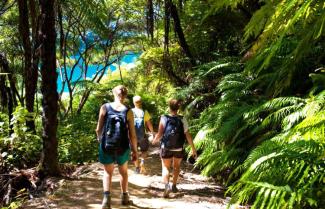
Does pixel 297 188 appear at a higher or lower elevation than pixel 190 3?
lower

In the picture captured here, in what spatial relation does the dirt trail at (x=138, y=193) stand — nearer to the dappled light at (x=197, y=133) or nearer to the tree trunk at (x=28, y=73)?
the dappled light at (x=197, y=133)

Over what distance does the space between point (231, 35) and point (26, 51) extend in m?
5.16

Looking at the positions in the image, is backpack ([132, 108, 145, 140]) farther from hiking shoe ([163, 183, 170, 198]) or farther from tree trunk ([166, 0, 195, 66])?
tree trunk ([166, 0, 195, 66])

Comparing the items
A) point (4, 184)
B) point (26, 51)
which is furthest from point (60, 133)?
point (4, 184)

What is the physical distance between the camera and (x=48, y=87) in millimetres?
6781

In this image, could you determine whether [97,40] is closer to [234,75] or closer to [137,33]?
[137,33]

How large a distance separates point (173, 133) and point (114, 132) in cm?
123

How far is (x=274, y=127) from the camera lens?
5.94m

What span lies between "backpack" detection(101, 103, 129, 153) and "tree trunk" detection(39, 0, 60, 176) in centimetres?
179

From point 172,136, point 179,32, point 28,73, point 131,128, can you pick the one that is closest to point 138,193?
point 172,136

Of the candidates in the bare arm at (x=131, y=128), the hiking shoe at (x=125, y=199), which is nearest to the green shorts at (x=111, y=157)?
the bare arm at (x=131, y=128)

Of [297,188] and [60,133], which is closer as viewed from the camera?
[297,188]

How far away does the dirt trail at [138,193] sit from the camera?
593 centimetres

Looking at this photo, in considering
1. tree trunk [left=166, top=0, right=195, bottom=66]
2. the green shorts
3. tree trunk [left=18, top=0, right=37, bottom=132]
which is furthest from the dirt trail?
tree trunk [left=166, top=0, right=195, bottom=66]
